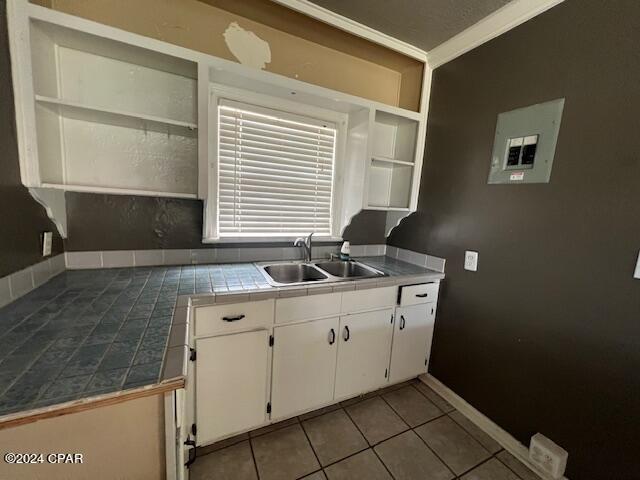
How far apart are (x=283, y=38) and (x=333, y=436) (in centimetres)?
257

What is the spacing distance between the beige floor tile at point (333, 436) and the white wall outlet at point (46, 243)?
1698mm

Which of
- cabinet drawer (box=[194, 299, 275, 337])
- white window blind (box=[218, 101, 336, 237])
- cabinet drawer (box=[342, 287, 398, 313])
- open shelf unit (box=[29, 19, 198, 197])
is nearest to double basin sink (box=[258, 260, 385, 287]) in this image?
cabinet drawer (box=[342, 287, 398, 313])

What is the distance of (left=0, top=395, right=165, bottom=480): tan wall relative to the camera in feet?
1.85

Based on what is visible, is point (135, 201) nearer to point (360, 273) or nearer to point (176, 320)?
point (176, 320)

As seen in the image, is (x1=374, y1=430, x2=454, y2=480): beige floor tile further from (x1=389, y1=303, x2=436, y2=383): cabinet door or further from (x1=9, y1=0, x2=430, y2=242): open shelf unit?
(x1=9, y1=0, x2=430, y2=242): open shelf unit

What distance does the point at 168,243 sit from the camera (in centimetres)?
162

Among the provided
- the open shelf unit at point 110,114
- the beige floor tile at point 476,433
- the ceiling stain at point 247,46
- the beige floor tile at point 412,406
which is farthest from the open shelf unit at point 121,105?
the beige floor tile at point 476,433

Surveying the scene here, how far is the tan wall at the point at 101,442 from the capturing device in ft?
1.85

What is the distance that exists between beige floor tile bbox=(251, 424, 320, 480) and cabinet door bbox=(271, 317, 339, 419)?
133 mm

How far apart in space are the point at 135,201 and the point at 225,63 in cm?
95

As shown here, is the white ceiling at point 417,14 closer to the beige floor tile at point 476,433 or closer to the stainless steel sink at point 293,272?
the stainless steel sink at point 293,272

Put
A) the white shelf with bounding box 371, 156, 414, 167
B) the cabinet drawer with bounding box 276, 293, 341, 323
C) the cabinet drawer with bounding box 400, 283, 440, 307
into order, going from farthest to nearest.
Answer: the white shelf with bounding box 371, 156, 414, 167, the cabinet drawer with bounding box 400, 283, 440, 307, the cabinet drawer with bounding box 276, 293, 341, 323

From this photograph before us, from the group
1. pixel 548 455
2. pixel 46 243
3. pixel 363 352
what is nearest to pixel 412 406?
pixel 363 352

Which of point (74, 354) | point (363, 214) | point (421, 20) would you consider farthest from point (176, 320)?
point (421, 20)
